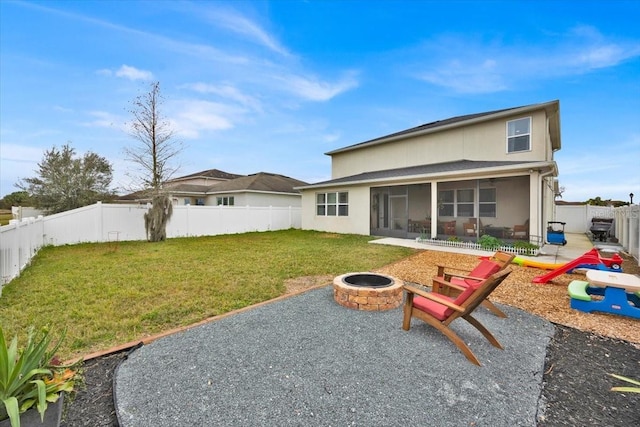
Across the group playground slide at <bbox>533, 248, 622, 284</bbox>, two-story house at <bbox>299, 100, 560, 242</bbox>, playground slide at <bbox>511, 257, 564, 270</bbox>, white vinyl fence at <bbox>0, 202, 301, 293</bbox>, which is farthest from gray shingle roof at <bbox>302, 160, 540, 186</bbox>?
playground slide at <bbox>533, 248, 622, 284</bbox>

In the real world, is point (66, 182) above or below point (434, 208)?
above

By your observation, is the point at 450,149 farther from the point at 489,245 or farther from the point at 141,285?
the point at 141,285

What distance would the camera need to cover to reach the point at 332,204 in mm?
17094

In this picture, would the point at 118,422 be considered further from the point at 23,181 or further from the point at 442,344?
the point at 23,181

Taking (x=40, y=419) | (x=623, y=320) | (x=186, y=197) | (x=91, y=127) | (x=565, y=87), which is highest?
(x=565, y=87)

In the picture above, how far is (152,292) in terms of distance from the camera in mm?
5301

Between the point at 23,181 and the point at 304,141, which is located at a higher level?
the point at 304,141

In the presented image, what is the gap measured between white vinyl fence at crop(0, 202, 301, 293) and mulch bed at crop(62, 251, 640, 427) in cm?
502

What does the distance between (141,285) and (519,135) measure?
50.3 feet

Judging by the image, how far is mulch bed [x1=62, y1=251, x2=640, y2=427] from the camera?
221 centimetres

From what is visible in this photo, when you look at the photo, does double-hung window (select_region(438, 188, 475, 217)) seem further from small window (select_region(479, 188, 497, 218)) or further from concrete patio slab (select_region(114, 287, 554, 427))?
concrete patio slab (select_region(114, 287, 554, 427))

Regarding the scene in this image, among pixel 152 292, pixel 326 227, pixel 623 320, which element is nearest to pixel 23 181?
pixel 326 227

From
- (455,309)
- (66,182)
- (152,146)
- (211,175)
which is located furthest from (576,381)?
(211,175)

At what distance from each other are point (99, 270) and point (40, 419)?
251 inches
